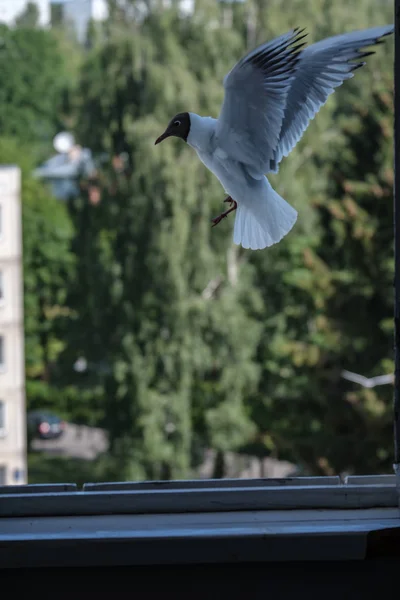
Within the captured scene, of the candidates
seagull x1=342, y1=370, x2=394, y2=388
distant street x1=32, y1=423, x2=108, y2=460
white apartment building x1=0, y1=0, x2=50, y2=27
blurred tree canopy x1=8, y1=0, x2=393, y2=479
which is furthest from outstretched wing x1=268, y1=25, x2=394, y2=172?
distant street x1=32, y1=423, x2=108, y2=460

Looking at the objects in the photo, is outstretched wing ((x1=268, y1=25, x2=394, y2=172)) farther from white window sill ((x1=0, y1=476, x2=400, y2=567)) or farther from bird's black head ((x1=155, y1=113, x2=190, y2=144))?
white window sill ((x1=0, y1=476, x2=400, y2=567))

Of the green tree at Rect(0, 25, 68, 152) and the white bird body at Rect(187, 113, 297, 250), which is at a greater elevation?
the green tree at Rect(0, 25, 68, 152)

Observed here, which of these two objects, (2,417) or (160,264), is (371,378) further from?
(2,417)

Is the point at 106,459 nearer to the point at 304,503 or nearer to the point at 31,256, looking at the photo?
the point at 31,256

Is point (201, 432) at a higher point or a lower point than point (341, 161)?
lower

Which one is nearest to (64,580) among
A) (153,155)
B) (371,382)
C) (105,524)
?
(105,524)

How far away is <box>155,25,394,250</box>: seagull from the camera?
0.69 m

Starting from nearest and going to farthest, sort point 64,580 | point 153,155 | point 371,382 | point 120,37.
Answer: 1. point 64,580
2. point 371,382
3. point 153,155
4. point 120,37

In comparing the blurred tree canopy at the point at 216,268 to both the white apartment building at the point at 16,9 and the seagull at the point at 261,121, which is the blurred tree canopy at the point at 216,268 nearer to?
the white apartment building at the point at 16,9

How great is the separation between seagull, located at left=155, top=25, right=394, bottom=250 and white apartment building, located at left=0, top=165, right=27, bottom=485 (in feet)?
19.7

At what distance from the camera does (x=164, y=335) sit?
221 inches

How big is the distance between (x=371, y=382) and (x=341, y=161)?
157 centimetres

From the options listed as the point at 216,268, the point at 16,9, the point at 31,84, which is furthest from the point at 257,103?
the point at 31,84

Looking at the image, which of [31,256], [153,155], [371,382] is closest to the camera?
[371,382]
